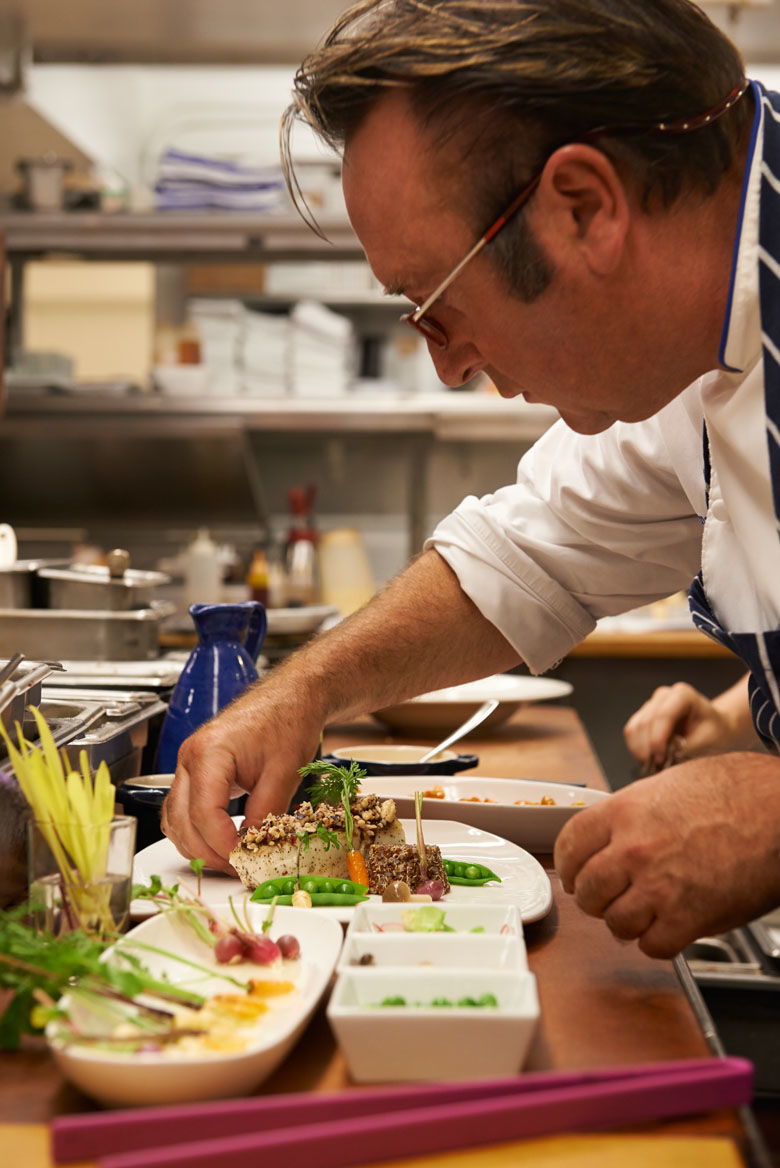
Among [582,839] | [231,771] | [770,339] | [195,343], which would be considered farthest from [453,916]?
[195,343]

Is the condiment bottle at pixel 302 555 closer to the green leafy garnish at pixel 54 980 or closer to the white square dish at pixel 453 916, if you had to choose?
the white square dish at pixel 453 916

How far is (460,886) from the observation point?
111cm

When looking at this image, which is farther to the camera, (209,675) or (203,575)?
(203,575)

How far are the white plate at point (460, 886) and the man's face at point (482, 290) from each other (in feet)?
1.49

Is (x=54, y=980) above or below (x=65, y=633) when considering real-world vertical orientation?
above

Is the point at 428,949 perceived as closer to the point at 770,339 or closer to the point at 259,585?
the point at 770,339

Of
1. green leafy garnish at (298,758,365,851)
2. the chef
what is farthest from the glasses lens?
green leafy garnish at (298,758,365,851)

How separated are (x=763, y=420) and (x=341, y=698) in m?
0.56

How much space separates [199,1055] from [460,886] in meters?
0.45

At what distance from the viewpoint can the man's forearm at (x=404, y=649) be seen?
1.39m

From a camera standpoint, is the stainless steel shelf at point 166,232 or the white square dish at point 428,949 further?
the stainless steel shelf at point 166,232

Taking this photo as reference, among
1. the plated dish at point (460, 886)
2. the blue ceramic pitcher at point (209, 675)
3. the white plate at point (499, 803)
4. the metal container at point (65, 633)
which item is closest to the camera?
the plated dish at point (460, 886)

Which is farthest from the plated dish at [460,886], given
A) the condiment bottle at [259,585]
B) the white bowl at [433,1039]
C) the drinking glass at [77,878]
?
the condiment bottle at [259,585]

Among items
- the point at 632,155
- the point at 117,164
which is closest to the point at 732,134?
the point at 632,155
